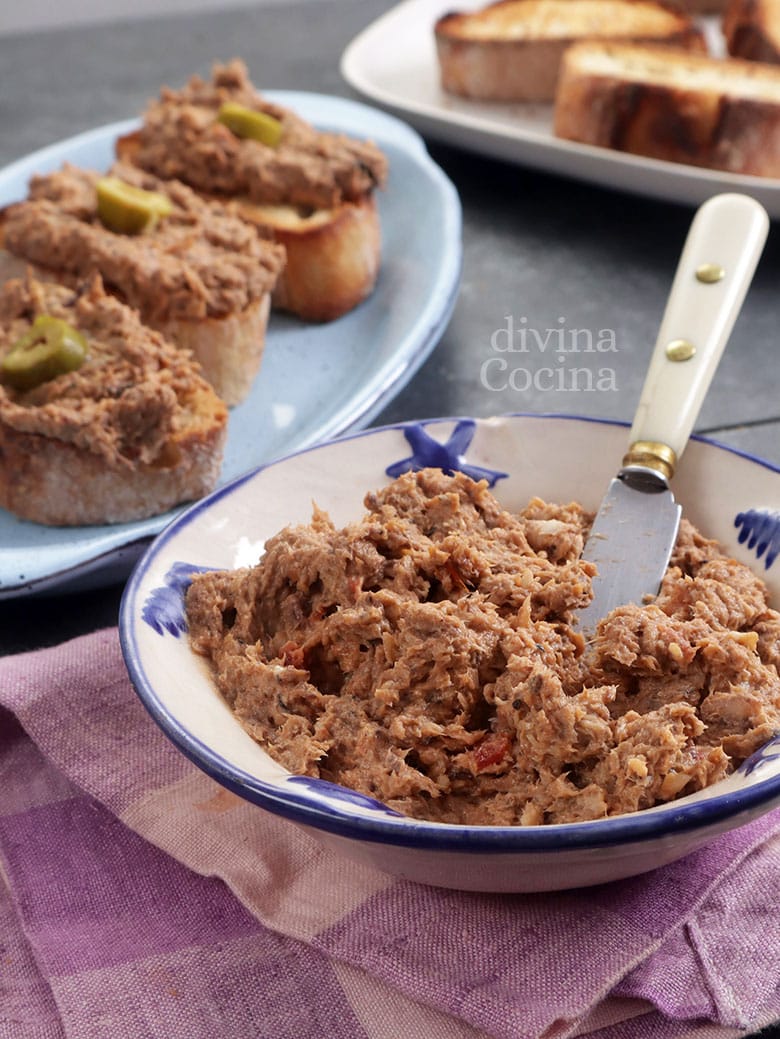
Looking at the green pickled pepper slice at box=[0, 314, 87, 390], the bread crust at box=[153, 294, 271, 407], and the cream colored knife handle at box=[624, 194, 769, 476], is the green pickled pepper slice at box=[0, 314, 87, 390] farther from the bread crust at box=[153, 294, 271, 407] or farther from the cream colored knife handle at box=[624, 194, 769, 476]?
the cream colored knife handle at box=[624, 194, 769, 476]

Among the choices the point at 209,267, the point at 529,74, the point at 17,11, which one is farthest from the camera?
the point at 17,11

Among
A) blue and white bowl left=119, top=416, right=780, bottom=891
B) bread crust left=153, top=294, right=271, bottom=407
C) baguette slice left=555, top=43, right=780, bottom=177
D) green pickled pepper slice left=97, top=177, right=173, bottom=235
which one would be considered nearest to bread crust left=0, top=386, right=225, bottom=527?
bread crust left=153, top=294, right=271, bottom=407

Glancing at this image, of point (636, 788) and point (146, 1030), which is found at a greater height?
point (636, 788)

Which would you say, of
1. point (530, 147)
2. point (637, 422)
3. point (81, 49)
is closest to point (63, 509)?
point (637, 422)

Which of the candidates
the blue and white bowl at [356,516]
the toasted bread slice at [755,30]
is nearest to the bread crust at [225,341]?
the blue and white bowl at [356,516]

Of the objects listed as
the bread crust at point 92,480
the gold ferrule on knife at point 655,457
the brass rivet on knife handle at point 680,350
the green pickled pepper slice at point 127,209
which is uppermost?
the brass rivet on knife handle at point 680,350

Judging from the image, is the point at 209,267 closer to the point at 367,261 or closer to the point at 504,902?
the point at 367,261

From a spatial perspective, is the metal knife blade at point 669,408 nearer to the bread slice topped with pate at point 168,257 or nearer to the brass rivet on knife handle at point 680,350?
the brass rivet on knife handle at point 680,350

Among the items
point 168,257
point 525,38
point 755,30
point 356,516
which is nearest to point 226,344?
point 168,257
